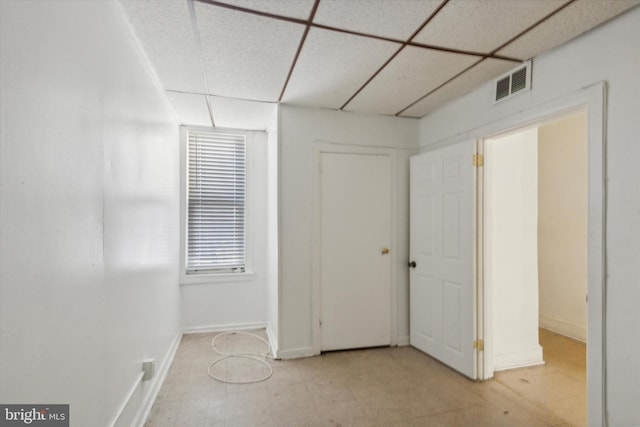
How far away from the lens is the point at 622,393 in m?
1.68

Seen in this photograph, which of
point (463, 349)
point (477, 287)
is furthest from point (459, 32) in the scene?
point (463, 349)

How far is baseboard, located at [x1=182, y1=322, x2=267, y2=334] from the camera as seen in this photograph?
378 centimetres

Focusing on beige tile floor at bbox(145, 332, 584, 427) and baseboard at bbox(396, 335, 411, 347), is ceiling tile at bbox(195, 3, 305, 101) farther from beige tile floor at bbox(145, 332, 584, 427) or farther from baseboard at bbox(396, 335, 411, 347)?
baseboard at bbox(396, 335, 411, 347)

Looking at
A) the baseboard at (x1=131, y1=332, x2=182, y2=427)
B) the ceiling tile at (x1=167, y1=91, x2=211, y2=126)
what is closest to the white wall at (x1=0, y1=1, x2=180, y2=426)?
the baseboard at (x1=131, y1=332, x2=182, y2=427)

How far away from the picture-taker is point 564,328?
12.1ft

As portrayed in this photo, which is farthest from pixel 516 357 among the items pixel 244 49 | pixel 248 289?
pixel 244 49

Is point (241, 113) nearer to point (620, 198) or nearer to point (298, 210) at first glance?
point (298, 210)

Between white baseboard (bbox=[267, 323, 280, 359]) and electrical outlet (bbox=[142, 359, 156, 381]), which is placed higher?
electrical outlet (bbox=[142, 359, 156, 381])

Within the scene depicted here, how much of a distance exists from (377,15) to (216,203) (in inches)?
117

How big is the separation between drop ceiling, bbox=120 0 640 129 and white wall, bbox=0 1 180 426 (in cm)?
34

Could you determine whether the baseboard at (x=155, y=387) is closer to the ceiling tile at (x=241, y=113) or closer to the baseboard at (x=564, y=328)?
the ceiling tile at (x=241, y=113)

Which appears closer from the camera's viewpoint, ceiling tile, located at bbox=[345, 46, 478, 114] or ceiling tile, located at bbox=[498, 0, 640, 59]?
ceiling tile, located at bbox=[498, 0, 640, 59]

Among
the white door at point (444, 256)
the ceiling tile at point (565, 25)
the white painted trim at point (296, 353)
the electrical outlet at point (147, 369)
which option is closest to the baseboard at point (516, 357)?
the white door at point (444, 256)

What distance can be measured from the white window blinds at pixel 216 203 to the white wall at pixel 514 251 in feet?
9.62
